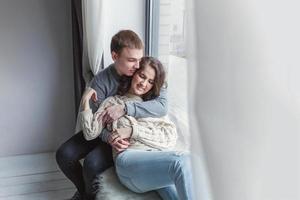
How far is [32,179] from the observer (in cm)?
272

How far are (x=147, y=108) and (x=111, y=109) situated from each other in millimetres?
185

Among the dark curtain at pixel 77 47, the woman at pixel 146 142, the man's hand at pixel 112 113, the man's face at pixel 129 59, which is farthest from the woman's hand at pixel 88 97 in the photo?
the dark curtain at pixel 77 47

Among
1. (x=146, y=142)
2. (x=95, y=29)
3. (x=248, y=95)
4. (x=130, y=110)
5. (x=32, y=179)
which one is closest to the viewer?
(x=248, y=95)

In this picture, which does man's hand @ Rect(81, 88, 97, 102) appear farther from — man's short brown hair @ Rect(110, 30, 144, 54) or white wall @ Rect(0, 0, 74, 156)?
white wall @ Rect(0, 0, 74, 156)

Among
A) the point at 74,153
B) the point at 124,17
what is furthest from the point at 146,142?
the point at 124,17

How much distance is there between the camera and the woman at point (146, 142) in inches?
52.1

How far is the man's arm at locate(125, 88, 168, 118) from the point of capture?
5.54 feet

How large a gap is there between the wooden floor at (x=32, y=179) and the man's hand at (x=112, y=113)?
1.04 m

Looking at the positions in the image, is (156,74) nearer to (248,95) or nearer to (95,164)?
(95,164)

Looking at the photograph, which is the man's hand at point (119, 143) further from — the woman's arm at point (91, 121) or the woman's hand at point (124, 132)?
the woman's arm at point (91, 121)

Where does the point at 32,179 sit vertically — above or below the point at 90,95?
below

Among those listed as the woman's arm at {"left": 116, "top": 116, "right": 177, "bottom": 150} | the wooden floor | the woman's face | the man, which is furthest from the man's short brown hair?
the wooden floor

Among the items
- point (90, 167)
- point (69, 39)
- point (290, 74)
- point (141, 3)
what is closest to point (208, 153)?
point (290, 74)

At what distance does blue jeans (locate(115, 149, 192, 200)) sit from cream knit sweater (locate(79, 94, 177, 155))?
0.07m
